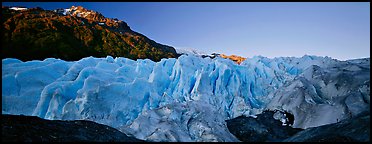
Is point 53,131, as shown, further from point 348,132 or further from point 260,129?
point 348,132

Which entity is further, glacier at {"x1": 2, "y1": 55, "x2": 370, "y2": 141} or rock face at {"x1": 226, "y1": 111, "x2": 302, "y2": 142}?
glacier at {"x1": 2, "y1": 55, "x2": 370, "y2": 141}

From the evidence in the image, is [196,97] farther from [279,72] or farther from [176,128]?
[279,72]

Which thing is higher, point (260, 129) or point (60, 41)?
point (60, 41)

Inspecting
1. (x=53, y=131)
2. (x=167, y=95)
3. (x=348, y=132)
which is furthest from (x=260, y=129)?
(x=53, y=131)

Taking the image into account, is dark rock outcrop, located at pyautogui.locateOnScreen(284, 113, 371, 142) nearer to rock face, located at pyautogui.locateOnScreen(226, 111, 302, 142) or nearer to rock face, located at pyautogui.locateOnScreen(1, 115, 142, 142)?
rock face, located at pyautogui.locateOnScreen(226, 111, 302, 142)

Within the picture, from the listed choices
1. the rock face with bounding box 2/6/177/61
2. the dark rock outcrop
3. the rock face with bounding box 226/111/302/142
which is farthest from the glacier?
the rock face with bounding box 2/6/177/61

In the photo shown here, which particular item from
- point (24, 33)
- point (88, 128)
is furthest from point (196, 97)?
point (24, 33)

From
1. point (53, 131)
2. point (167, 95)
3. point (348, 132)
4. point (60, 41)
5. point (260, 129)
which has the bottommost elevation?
point (260, 129)

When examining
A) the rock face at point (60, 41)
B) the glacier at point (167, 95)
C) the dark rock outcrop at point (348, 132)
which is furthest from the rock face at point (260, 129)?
the rock face at point (60, 41)
